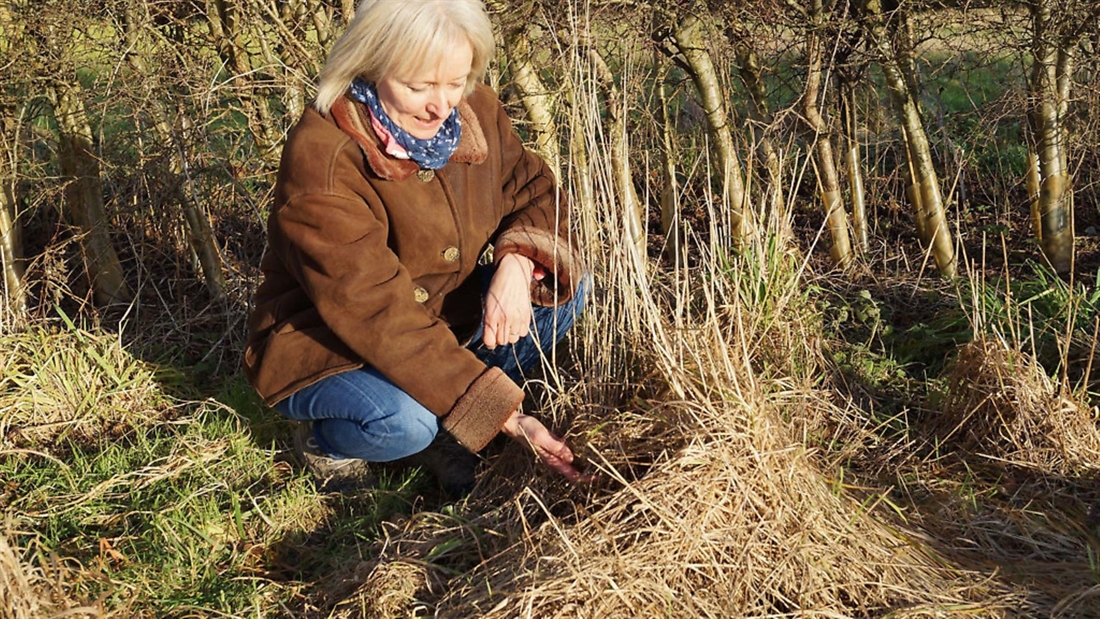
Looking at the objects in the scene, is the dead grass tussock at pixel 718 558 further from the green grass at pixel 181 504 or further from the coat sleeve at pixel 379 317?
the green grass at pixel 181 504

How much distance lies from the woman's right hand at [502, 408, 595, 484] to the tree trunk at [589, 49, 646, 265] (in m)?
0.48

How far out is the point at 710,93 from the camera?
3.88m

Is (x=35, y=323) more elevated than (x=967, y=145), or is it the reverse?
(x=35, y=323)

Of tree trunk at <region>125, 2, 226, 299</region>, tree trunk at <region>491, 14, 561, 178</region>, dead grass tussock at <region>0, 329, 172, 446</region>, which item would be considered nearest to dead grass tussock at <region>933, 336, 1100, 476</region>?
tree trunk at <region>491, 14, 561, 178</region>

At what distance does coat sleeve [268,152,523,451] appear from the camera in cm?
261

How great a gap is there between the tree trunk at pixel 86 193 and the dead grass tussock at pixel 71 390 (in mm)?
463

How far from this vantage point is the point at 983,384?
300 cm

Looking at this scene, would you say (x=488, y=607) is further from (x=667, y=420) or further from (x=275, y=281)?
(x=275, y=281)

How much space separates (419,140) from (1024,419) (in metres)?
1.76

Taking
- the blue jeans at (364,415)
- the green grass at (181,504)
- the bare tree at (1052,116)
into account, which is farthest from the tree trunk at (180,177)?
the bare tree at (1052,116)

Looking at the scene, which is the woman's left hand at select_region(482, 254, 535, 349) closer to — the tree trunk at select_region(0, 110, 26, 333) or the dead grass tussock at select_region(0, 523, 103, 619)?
the dead grass tussock at select_region(0, 523, 103, 619)

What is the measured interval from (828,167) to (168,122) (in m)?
2.43

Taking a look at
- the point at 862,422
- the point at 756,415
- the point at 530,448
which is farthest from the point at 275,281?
the point at 862,422

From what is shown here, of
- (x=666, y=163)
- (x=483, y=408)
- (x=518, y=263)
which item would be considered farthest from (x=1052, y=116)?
(x=483, y=408)
